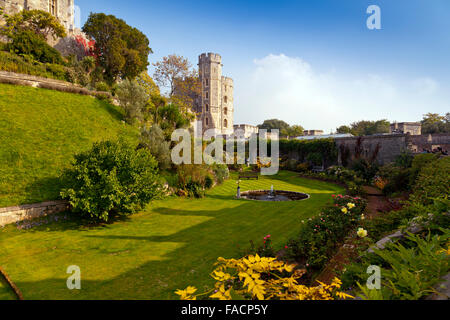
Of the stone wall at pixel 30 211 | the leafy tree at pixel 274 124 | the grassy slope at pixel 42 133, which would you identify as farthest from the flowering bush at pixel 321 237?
the leafy tree at pixel 274 124

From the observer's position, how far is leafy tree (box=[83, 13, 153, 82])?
27.7m

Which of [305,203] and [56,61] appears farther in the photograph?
[56,61]

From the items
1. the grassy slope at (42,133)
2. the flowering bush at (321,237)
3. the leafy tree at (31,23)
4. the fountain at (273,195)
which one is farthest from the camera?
the leafy tree at (31,23)

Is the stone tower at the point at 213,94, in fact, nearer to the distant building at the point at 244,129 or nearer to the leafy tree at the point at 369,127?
the distant building at the point at 244,129

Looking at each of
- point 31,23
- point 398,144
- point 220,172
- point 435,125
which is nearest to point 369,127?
point 435,125

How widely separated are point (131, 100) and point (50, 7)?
2665 cm

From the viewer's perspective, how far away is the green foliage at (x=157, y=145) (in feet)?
47.7

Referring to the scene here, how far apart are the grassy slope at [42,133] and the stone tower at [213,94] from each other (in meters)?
41.9

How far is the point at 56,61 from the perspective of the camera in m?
22.8

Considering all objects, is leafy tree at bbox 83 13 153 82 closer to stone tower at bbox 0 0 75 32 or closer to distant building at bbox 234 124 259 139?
stone tower at bbox 0 0 75 32

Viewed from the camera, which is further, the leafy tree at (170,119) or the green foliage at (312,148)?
the green foliage at (312,148)
